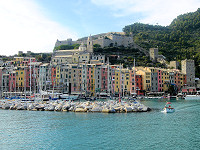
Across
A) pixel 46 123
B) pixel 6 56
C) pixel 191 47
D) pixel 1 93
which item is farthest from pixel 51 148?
pixel 191 47

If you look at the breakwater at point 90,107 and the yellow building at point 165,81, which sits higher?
the yellow building at point 165,81

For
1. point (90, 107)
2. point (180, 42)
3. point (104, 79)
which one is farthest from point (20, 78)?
point (180, 42)

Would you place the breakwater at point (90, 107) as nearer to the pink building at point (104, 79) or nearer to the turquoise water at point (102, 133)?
the turquoise water at point (102, 133)

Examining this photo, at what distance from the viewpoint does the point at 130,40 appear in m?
132

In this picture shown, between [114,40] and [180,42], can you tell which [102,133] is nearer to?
[114,40]

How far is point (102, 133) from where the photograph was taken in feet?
85.6

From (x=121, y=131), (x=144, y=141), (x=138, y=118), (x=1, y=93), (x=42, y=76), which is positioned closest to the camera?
(x=144, y=141)

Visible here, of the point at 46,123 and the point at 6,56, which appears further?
the point at 6,56

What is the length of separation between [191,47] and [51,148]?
12343cm

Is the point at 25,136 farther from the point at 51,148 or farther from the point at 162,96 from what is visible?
the point at 162,96

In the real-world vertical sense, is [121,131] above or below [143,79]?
below

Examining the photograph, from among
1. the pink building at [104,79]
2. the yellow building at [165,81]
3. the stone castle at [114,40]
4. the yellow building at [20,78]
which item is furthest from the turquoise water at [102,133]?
the stone castle at [114,40]

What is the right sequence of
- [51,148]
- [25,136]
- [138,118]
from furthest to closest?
[138,118] → [25,136] → [51,148]

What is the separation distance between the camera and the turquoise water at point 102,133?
21.9m
